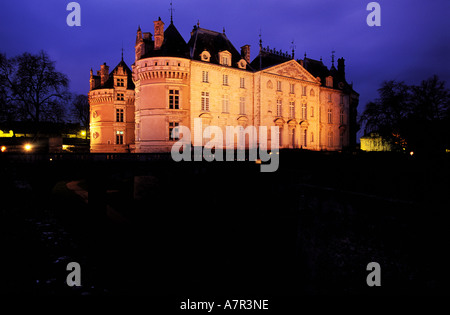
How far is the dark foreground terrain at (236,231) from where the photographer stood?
10.0 meters

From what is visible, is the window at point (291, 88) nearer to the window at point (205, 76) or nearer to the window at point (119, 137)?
the window at point (205, 76)

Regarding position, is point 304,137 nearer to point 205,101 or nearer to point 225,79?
point 225,79

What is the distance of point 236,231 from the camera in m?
20.4

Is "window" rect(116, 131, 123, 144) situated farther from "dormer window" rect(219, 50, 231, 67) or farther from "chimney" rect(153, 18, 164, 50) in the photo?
"dormer window" rect(219, 50, 231, 67)

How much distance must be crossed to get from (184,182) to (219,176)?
4.15m

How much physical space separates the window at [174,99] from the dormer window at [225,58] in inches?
292

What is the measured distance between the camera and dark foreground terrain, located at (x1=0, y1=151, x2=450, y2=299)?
1001 cm

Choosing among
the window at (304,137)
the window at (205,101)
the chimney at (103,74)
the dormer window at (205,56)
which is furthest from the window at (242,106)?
the chimney at (103,74)

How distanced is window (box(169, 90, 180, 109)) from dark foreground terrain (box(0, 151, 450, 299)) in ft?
31.9

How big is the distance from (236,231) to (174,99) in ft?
56.2

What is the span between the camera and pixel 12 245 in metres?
13.0

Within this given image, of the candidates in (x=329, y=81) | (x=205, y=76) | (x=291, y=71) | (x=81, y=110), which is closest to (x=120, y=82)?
(x=205, y=76)

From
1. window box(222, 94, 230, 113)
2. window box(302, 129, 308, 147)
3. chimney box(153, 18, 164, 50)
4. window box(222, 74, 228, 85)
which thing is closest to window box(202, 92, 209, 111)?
window box(222, 94, 230, 113)
